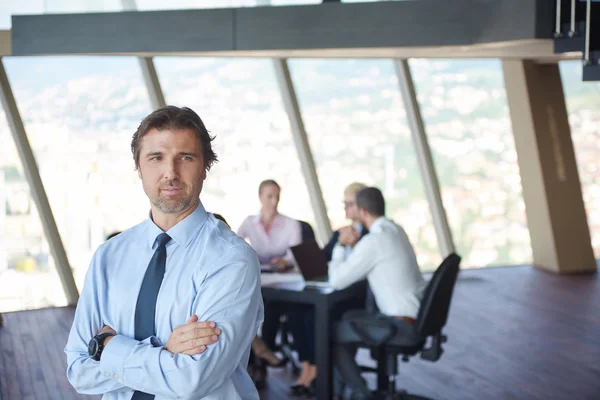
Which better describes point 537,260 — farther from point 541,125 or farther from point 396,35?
point 396,35

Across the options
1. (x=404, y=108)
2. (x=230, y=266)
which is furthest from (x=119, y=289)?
(x=404, y=108)

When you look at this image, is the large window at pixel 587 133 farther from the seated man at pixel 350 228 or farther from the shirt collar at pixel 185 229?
the shirt collar at pixel 185 229

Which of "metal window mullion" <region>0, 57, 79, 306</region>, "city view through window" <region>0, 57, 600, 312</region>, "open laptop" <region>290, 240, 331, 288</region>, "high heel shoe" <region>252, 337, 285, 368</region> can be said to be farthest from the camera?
"city view through window" <region>0, 57, 600, 312</region>

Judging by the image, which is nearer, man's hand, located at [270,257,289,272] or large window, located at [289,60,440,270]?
man's hand, located at [270,257,289,272]

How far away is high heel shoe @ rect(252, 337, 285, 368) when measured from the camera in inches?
219

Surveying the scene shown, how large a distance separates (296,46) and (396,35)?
84 cm

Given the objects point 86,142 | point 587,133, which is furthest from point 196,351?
point 587,133

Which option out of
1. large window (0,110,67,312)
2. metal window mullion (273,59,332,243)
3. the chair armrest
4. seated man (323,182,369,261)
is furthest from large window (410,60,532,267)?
the chair armrest

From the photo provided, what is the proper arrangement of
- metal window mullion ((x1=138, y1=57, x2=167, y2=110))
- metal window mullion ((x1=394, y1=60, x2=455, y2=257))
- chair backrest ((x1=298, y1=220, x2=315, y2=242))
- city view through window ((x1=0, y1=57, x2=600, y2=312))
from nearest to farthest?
chair backrest ((x1=298, y1=220, x2=315, y2=242))
city view through window ((x1=0, y1=57, x2=600, y2=312))
metal window mullion ((x1=138, y1=57, x2=167, y2=110))
metal window mullion ((x1=394, y1=60, x2=455, y2=257))

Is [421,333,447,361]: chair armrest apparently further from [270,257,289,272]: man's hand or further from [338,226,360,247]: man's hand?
[270,257,289,272]: man's hand

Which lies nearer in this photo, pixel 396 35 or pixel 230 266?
pixel 230 266

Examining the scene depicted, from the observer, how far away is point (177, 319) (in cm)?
189

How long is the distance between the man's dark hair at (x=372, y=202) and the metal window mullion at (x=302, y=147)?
4.07 meters

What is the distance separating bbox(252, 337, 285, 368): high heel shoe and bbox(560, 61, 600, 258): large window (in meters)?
6.06
